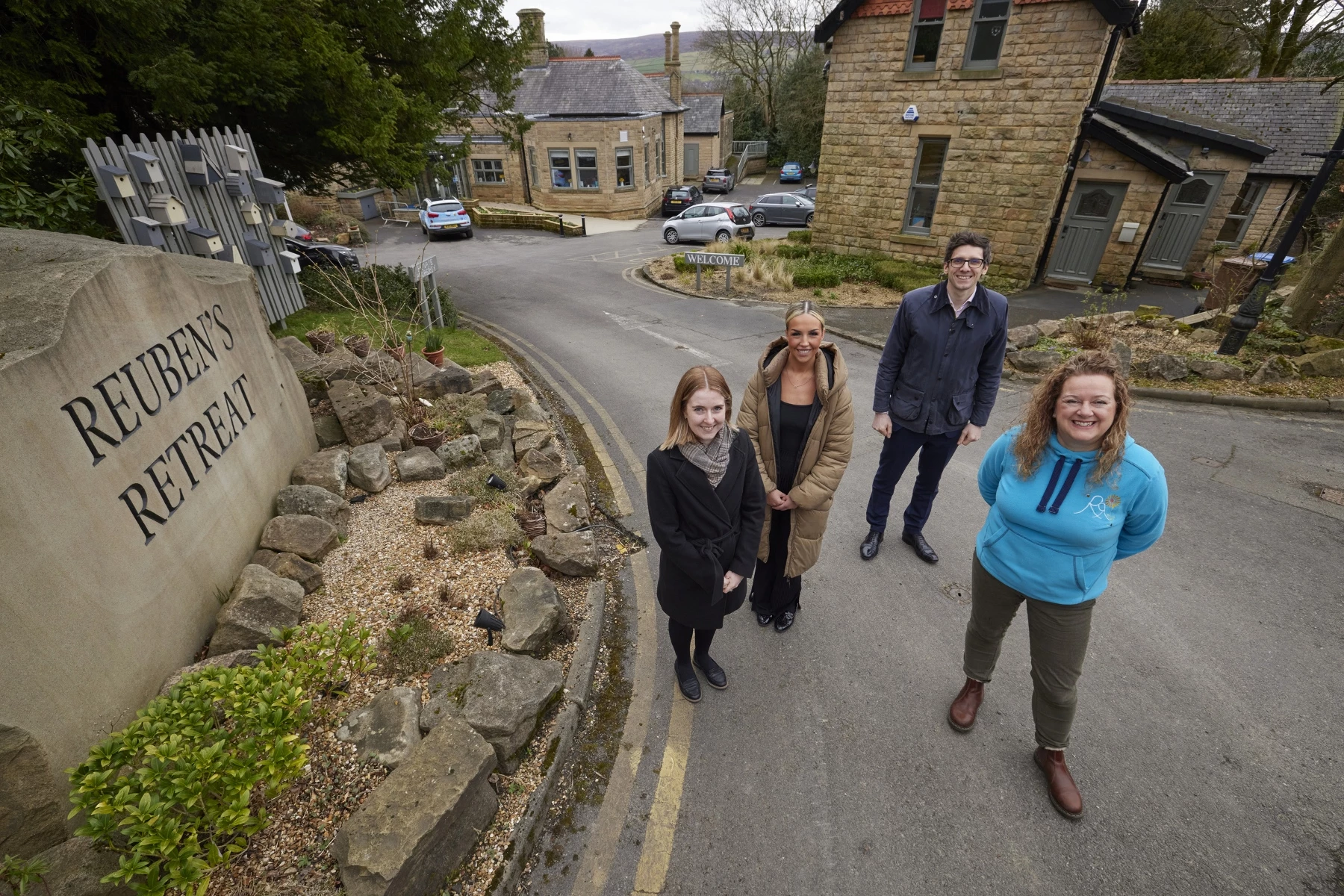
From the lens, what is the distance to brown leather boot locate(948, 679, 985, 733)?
3.36m

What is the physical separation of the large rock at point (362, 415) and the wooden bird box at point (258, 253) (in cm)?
417

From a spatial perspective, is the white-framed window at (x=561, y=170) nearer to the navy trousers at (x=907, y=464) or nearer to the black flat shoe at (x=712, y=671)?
the navy trousers at (x=907, y=464)

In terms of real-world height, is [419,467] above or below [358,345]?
below

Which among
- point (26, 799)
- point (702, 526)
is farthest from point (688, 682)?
point (26, 799)

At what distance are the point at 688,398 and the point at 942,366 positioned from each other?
91.1 inches

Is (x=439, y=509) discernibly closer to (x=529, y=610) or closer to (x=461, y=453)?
(x=461, y=453)

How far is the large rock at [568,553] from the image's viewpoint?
4488mm

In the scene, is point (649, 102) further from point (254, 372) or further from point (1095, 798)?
point (1095, 798)

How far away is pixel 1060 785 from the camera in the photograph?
298cm

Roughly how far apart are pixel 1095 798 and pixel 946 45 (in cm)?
1532

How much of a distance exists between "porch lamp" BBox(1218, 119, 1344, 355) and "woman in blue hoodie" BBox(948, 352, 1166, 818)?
8.08 metres

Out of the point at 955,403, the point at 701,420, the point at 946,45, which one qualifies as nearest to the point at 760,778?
the point at 701,420

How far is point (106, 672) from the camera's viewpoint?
271 centimetres

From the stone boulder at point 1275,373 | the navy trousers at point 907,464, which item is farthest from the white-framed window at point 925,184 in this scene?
the navy trousers at point 907,464
